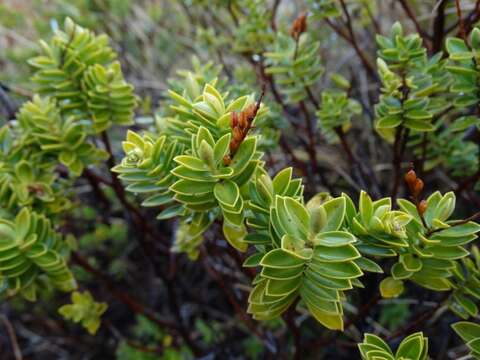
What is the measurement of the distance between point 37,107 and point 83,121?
0.13m

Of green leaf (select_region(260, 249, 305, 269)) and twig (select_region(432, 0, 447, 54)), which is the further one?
twig (select_region(432, 0, 447, 54))

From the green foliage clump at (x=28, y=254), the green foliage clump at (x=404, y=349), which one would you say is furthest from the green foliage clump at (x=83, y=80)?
the green foliage clump at (x=404, y=349)

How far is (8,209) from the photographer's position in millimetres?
1238

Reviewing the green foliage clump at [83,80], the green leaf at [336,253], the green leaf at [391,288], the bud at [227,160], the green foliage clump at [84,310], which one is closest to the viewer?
the green leaf at [336,253]

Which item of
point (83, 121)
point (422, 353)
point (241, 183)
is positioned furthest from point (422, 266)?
point (83, 121)

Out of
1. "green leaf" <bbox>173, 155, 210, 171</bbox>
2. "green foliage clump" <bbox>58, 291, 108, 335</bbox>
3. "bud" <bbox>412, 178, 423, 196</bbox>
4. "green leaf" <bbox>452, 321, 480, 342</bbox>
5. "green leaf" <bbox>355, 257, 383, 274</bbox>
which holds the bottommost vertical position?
"green leaf" <bbox>452, 321, 480, 342</bbox>

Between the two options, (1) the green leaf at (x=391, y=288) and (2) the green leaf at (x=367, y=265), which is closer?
(2) the green leaf at (x=367, y=265)

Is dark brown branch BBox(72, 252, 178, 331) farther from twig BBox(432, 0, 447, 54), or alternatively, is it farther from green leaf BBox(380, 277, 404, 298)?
twig BBox(432, 0, 447, 54)

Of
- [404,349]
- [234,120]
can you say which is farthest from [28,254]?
[404,349]

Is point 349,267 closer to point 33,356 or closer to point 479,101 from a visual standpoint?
point 479,101

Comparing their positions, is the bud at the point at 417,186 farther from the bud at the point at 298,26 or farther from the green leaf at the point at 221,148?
the bud at the point at 298,26

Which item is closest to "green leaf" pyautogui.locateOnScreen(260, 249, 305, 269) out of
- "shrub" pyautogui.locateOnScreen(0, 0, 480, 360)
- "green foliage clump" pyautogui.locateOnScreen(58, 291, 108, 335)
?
"shrub" pyautogui.locateOnScreen(0, 0, 480, 360)

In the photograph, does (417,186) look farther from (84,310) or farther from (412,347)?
(84,310)

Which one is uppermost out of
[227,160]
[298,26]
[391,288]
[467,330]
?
[298,26]
